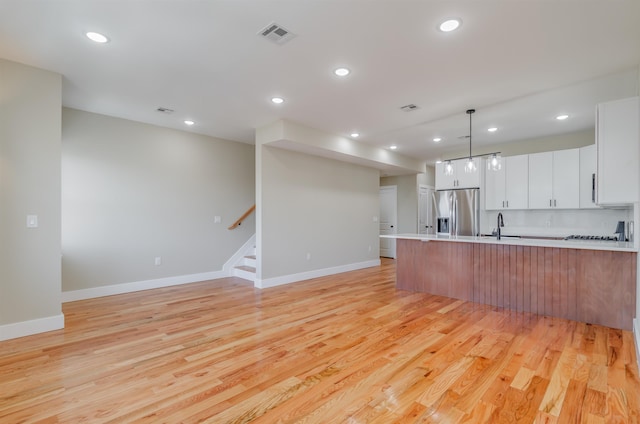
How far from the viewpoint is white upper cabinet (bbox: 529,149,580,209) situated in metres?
5.16

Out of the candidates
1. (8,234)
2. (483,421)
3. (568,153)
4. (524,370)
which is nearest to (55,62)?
(8,234)

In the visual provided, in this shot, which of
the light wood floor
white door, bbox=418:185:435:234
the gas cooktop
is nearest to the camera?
the light wood floor

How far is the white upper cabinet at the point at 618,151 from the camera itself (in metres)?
3.01

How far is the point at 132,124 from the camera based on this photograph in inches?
194

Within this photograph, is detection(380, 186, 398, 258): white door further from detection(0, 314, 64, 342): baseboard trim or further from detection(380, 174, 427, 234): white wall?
detection(0, 314, 64, 342): baseboard trim

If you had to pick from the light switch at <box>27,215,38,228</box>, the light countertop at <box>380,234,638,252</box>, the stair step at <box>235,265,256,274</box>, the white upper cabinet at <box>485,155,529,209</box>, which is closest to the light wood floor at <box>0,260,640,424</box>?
the light countertop at <box>380,234,638,252</box>

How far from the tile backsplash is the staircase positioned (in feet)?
15.3

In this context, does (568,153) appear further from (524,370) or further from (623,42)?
(524,370)

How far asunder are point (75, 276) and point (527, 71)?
6.19m

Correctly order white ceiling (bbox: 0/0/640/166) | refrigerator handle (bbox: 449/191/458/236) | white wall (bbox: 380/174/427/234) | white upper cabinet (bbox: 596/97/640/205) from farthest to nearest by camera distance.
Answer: white wall (bbox: 380/174/427/234) → refrigerator handle (bbox: 449/191/458/236) → white upper cabinet (bbox: 596/97/640/205) → white ceiling (bbox: 0/0/640/166)

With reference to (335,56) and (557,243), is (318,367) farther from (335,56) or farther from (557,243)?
(557,243)

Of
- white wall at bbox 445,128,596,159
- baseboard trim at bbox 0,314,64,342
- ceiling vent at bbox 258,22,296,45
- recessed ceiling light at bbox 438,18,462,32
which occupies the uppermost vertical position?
ceiling vent at bbox 258,22,296,45

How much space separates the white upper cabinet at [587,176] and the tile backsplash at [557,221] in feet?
1.31

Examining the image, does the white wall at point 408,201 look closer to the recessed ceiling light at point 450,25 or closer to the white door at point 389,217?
the white door at point 389,217
